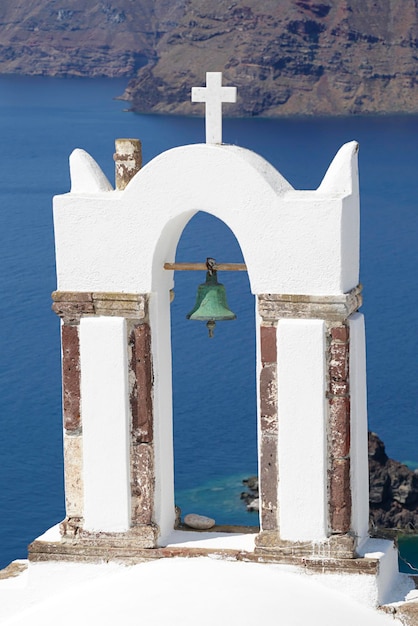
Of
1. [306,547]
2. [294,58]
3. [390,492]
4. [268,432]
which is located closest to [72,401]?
[268,432]

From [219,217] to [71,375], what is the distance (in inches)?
55.3

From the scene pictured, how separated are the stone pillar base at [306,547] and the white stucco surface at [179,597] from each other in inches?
4.0

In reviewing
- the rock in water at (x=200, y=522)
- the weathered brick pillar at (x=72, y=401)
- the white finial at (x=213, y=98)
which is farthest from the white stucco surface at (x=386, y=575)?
the white finial at (x=213, y=98)

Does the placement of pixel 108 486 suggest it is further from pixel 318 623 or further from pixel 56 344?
pixel 56 344

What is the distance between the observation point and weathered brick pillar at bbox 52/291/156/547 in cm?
989

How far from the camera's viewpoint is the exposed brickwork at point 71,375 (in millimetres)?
9992

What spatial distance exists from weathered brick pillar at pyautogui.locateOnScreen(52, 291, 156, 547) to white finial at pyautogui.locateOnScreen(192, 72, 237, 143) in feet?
3.66

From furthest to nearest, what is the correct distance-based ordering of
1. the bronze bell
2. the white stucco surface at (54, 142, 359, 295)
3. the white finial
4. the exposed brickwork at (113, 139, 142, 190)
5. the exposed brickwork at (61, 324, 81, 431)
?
the bronze bell, the exposed brickwork at (113, 139, 142, 190), the exposed brickwork at (61, 324, 81, 431), the white finial, the white stucco surface at (54, 142, 359, 295)

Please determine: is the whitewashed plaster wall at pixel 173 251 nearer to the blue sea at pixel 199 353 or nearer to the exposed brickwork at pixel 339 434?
the exposed brickwork at pixel 339 434

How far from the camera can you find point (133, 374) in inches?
392

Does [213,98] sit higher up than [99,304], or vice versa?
[213,98]

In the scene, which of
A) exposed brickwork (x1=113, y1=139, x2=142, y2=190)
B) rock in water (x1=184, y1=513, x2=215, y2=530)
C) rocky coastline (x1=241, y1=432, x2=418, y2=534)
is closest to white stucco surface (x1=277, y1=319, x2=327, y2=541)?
rock in water (x1=184, y1=513, x2=215, y2=530)

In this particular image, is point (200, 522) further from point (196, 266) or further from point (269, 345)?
point (196, 266)

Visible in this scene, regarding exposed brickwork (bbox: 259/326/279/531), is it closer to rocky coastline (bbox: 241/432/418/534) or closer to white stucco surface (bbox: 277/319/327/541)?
white stucco surface (bbox: 277/319/327/541)
